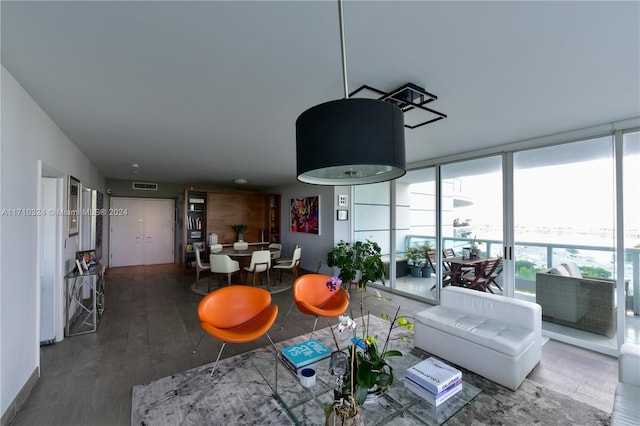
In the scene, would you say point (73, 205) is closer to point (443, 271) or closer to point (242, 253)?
point (242, 253)

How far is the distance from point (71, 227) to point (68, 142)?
1137 mm

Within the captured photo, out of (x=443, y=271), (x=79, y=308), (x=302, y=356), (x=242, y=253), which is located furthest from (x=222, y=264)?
(x=443, y=271)

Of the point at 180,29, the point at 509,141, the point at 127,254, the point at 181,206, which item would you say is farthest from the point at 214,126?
the point at 127,254

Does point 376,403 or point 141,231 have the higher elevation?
point 141,231

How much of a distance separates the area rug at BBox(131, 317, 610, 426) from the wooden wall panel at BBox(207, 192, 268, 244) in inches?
225

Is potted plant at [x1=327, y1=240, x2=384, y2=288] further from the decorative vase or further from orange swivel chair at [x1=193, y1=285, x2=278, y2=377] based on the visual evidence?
the decorative vase

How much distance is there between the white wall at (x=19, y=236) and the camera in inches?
75.5

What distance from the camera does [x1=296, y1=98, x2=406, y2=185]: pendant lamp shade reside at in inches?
44.2

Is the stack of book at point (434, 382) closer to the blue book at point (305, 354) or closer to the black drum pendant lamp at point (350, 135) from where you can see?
the blue book at point (305, 354)

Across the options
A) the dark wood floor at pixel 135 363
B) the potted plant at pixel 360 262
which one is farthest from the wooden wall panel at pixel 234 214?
the potted plant at pixel 360 262

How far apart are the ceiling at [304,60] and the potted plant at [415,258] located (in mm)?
2567

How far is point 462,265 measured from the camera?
428 centimetres

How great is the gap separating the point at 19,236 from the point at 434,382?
3239 millimetres

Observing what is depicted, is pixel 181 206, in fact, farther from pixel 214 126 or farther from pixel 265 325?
pixel 265 325
